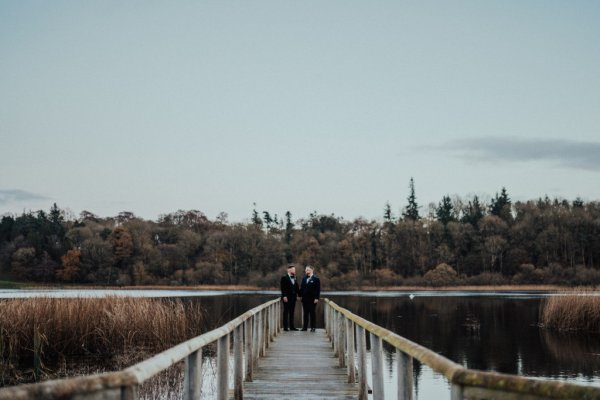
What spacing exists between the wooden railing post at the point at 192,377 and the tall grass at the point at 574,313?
2621 cm

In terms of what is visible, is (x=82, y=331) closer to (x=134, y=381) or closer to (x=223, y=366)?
(x=223, y=366)

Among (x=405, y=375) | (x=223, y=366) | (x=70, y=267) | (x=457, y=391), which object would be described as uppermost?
(x=70, y=267)

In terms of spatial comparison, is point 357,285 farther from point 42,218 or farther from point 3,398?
point 3,398

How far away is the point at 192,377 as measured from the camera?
5.29 meters

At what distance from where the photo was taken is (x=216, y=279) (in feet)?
334

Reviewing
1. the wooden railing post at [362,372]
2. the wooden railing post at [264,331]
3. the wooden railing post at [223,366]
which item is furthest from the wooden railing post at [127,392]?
the wooden railing post at [264,331]

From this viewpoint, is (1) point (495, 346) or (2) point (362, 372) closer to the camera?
(2) point (362, 372)

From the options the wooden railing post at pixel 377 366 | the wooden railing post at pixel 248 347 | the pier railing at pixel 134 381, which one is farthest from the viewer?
the wooden railing post at pixel 248 347

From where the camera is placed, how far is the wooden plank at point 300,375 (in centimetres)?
900

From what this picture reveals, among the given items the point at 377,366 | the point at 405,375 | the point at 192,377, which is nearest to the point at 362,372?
the point at 377,366

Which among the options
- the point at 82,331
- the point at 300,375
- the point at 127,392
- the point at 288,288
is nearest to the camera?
the point at 127,392

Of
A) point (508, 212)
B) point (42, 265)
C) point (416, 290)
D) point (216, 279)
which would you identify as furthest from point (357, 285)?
point (42, 265)

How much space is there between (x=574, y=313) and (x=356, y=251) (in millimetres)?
78143

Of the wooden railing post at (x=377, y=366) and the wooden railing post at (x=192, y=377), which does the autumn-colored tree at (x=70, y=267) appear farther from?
the wooden railing post at (x=192, y=377)
